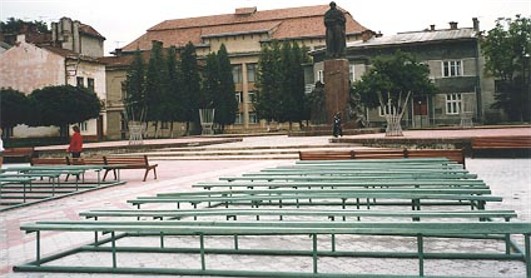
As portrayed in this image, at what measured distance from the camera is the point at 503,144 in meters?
18.0

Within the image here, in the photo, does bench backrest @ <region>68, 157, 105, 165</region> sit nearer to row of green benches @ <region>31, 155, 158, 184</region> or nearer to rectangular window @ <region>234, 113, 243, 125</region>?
row of green benches @ <region>31, 155, 158, 184</region>

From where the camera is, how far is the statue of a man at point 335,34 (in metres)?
30.2

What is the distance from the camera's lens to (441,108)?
46.0 meters

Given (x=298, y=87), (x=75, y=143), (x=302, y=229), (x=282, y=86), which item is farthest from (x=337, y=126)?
(x=298, y=87)

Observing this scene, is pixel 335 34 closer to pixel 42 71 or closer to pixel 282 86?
pixel 282 86

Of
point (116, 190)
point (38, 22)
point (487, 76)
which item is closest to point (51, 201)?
point (116, 190)

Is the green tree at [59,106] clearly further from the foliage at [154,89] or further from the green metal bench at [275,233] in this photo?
the green metal bench at [275,233]

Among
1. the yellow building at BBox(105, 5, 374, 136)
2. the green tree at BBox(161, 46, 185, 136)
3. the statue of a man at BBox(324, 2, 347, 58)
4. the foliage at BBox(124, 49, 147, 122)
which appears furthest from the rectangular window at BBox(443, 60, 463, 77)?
the foliage at BBox(124, 49, 147, 122)

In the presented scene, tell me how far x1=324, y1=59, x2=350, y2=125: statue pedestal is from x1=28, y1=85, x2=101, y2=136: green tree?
882 inches

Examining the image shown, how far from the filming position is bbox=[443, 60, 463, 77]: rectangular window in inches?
1783

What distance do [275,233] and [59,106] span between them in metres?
40.6

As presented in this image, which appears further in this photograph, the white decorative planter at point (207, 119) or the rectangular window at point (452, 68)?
the white decorative planter at point (207, 119)

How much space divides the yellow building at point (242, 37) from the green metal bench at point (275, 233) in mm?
54586

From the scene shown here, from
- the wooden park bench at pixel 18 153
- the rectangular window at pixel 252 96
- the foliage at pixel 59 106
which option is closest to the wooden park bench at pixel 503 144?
the wooden park bench at pixel 18 153
